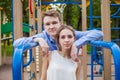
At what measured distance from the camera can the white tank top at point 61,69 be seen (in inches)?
92.8

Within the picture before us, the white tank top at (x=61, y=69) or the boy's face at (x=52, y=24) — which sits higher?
the boy's face at (x=52, y=24)

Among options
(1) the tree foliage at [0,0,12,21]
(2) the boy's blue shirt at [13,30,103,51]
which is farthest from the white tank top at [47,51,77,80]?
(1) the tree foliage at [0,0,12,21]

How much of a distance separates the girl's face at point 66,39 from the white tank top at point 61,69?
96 millimetres

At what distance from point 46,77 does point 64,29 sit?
1.23 ft

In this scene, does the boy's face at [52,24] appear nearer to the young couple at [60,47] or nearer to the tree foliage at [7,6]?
the young couple at [60,47]

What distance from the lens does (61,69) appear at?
7.75ft

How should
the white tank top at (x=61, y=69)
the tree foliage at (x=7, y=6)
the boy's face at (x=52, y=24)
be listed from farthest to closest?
the tree foliage at (x=7, y=6)
the boy's face at (x=52, y=24)
the white tank top at (x=61, y=69)

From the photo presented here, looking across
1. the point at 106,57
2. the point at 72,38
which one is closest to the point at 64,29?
the point at 72,38

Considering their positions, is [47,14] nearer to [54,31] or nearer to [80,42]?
[54,31]

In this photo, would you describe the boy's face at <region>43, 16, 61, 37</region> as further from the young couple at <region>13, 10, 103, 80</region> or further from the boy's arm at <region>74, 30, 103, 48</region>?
the boy's arm at <region>74, 30, 103, 48</region>

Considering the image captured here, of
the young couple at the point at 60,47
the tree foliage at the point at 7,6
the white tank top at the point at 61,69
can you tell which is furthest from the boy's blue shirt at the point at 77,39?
the tree foliage at the point at 7,6

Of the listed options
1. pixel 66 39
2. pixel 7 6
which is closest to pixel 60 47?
pixel 66 39

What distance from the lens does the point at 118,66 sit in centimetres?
208

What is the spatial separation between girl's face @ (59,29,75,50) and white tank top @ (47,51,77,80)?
0.10 m
